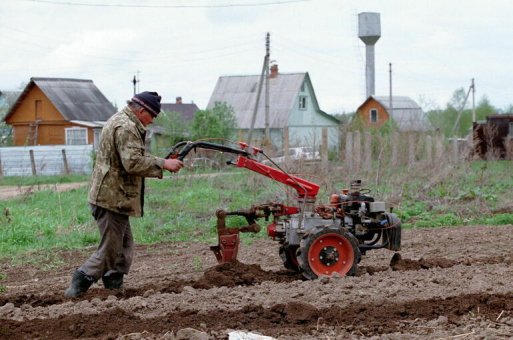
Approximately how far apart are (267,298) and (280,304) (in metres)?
0.38

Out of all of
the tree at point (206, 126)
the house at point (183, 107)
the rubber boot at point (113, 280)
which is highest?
the house at point (183, 107)

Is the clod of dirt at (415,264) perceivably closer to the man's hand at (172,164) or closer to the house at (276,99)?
the man's hand at (172,164)

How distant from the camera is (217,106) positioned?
41875mm

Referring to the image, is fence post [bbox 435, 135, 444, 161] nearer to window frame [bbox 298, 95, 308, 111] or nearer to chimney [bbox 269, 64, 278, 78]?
window frame [bbox 298, 95, 308, 111]

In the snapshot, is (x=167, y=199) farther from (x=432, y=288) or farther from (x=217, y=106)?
(x=217, y=106)

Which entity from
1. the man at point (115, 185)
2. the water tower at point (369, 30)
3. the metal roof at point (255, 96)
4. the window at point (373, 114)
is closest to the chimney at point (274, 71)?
the metal roof at point (255, 96)

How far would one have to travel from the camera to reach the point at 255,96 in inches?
2221

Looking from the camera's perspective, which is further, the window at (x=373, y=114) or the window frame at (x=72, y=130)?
the window at (x=373, y=114)

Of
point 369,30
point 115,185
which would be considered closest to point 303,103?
point 369,30

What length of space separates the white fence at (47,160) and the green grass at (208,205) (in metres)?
16.6

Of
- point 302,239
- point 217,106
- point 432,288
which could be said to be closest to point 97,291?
point 302,239

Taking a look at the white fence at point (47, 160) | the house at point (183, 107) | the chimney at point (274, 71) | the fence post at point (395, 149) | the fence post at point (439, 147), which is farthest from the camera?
the house at point (183, 107)

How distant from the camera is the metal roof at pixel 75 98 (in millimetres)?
48594

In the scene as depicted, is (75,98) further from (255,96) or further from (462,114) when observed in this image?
(462,114)
